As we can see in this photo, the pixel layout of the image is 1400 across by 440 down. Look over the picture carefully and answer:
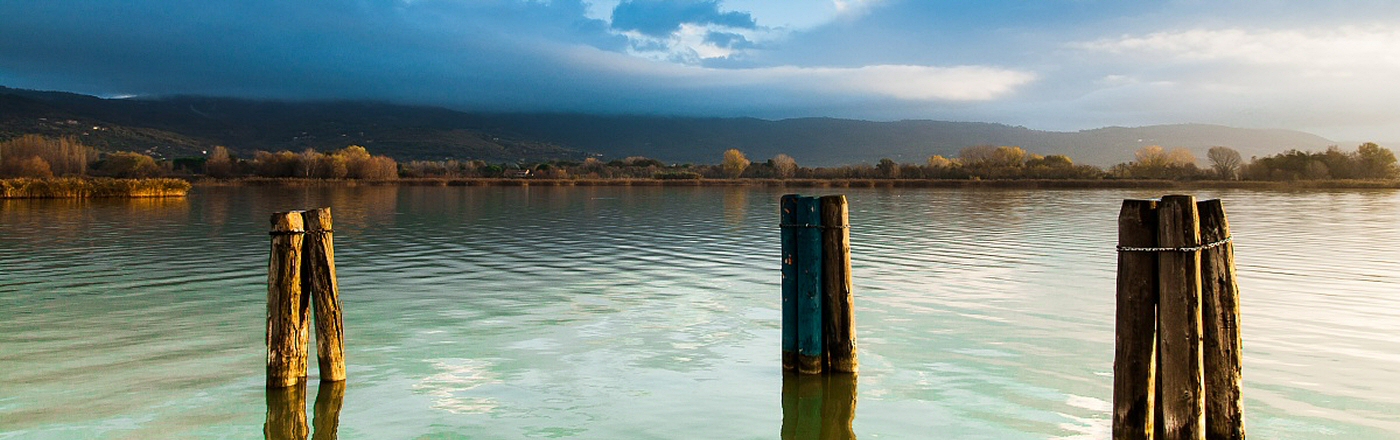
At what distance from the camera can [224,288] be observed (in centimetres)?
1312

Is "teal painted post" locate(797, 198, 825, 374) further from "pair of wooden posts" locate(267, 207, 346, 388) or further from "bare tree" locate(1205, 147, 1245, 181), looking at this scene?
"bare tree" locate(1205, 147, 1245, 181)

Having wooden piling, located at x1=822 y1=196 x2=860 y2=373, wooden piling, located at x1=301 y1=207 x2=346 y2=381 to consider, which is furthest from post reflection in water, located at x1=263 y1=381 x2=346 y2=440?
wooden piling, located at x1=822 y1=196 x2=860 y2=373

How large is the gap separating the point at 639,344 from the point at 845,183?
7967 centimetres

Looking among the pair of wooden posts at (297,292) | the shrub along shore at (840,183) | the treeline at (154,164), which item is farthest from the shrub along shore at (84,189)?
the pair of wooden posts at (297,292)

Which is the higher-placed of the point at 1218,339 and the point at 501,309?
the point at 1218,339

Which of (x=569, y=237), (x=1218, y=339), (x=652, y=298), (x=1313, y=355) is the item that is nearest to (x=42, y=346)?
(x=652, y=298)

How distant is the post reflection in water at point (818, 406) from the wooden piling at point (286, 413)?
3.27 meters

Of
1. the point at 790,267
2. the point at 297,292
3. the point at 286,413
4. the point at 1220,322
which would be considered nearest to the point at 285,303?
the point at 297,292

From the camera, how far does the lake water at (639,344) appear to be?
6.56m

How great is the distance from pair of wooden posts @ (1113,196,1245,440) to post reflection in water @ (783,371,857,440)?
6.21 ft

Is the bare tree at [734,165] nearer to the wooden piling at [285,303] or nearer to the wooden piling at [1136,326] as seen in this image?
the wooden piling at [285,303]

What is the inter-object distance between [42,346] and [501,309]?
4486mm

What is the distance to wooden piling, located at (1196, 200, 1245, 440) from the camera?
5066 mm

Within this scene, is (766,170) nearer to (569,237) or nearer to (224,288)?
(569,237)
